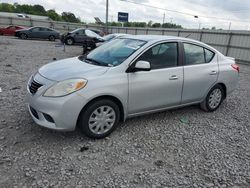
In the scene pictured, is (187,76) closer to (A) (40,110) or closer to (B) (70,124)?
(B) (70,124)

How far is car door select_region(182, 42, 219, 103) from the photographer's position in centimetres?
432

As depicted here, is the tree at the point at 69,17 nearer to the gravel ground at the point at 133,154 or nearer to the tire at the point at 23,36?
the tire at the point at 23,36

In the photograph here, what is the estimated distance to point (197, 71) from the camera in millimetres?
4422

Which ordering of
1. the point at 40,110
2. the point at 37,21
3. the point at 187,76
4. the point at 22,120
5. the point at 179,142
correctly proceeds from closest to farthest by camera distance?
1. the point at 40,110
2. the point at 179,142
3. the point at 22,120
4. the point at 187,76
5. the point at 37,21

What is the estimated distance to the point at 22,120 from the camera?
157 inches

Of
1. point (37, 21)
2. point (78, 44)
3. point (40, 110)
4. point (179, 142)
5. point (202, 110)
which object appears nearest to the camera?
point (40, 110)

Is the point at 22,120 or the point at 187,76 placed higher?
the point at 187,76

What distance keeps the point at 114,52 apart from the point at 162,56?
33.5 inches

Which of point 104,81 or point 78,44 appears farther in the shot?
point 78,44

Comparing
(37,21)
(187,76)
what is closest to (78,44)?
(37,21)

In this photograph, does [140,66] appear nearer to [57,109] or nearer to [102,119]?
[102,119]

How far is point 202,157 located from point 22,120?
118 inches

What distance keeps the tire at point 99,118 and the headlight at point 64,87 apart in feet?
1.07

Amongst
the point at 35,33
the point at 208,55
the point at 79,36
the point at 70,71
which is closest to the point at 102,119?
the point at 70,71
